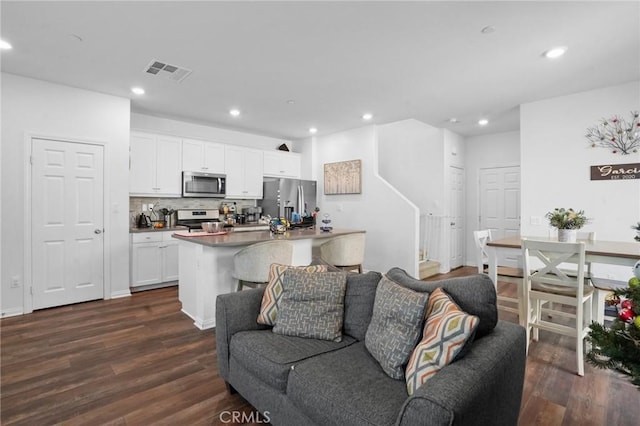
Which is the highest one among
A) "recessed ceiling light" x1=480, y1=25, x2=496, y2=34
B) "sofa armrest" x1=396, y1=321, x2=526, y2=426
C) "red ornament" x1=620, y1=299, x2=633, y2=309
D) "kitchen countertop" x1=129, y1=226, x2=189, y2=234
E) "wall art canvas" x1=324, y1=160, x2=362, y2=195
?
"recessed ceiling light" x1=480, y1=25, x2=496, y2=34

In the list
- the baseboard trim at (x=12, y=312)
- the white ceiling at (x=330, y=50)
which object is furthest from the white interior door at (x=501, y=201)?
the baseboard trim at (x=12, y=312)

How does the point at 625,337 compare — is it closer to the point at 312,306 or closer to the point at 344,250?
the point at 312,306

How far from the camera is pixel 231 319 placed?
1993 millimetres

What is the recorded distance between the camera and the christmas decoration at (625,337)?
124cm

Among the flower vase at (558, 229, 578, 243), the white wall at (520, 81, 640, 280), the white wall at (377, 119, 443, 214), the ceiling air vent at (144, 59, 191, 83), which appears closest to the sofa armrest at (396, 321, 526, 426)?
the flower vase at (558, 229, 578, 243)

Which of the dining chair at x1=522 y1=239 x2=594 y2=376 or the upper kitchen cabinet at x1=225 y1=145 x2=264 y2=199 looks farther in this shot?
the upper kitchen cabinet at x1=225 y1=145 x2=264 y2=199

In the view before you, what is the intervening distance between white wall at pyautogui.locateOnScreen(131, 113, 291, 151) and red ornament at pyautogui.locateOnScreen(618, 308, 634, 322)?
5647 millimetres

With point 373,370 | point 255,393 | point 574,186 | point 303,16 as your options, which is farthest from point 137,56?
point 574,186

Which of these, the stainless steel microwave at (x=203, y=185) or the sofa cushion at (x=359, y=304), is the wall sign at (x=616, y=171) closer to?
the sofa cushion at (x=359, y=304)

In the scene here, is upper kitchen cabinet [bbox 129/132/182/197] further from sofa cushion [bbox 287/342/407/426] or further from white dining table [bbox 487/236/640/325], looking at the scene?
white dining table [bbox 487/236/640/325]

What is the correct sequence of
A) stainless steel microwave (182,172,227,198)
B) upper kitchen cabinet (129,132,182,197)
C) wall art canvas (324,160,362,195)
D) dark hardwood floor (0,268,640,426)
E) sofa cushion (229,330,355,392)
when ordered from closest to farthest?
sofa cushion (229,330,355,392)
dark hardwood floor (0,268,640,426)
upper kitchen cabinet (129,132,182,197)
stainless steel microwave (182,172,227,198)
wall art canvas (324,160,362,195)

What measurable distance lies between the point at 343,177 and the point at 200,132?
2728 mm

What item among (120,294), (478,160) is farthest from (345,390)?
(478,160)

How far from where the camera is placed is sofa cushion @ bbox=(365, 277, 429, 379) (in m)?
1.46
